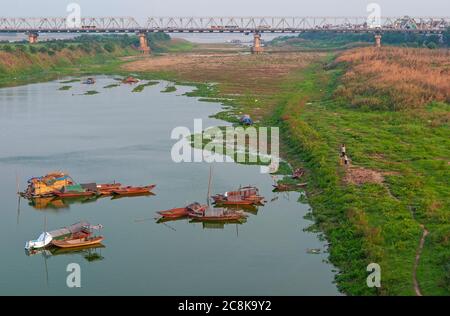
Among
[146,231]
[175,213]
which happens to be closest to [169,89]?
[175,213]

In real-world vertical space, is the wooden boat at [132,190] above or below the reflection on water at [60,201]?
above

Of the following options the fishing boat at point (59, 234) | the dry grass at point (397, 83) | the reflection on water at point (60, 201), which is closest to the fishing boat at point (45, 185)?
the reflection on water at point (60, 201)

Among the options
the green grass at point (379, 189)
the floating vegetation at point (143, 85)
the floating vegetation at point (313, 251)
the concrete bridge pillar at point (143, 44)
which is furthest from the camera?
the concrete bridge pillar at point (143, 44)

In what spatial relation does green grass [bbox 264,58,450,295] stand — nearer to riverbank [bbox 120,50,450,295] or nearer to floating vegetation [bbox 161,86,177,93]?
riverbank [bbox 120,50,450,295]

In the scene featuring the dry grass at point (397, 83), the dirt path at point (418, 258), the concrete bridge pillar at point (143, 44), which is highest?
the dry grass at point (397, 83)

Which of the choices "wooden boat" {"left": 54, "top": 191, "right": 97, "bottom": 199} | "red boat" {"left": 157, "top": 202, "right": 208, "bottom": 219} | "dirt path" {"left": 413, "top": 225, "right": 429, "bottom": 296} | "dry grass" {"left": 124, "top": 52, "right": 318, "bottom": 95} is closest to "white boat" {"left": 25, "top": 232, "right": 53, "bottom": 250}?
"red boat" {"left": 157, "top": 202, "right": 208, "bottom": 219}

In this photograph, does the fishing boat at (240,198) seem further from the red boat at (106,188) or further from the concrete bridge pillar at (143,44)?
the concrete bridge pillar at (143,44)

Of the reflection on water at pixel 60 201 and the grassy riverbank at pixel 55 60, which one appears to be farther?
the grassy riverbank at pixel 55 60
